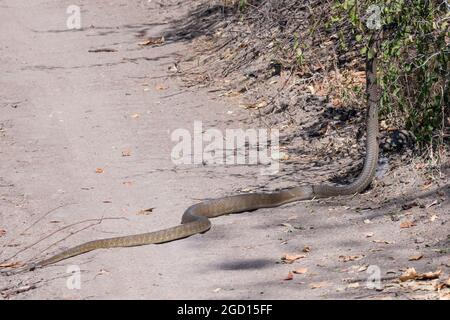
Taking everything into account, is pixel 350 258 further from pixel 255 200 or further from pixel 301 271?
pixel 255 200

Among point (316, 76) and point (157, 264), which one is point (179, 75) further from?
point (157, 264)

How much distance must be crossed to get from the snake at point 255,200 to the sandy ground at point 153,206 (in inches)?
3.9

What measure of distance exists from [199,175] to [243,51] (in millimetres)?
4746

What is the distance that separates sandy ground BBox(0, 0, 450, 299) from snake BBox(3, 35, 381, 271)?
0.10 meters

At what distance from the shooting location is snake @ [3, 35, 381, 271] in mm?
8320

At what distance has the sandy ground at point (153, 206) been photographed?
23.7ft

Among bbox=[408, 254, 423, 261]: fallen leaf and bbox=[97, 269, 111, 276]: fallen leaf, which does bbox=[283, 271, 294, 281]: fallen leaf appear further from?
bbox=[97, 269, 111, 276]: fallen leaf

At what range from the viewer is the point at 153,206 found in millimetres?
9625

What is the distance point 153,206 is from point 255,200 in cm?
106

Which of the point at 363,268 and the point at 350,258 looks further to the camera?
the point at 350,258

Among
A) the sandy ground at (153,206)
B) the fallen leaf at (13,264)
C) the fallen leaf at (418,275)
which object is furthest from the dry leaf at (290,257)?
the fallen leaf at (13,264)

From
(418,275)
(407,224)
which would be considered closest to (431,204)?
(407,224)

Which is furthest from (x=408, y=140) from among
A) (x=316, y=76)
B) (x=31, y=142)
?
(x=31, y=142)

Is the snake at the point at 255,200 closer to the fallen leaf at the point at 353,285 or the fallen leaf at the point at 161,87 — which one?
the fallen leaf at the point at 353,285
